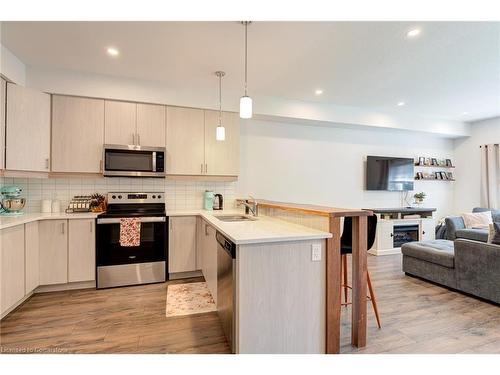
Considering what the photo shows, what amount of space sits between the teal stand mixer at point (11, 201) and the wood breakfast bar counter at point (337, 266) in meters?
3.22

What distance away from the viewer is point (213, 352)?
1968mm

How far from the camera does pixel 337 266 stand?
1892 millimetres

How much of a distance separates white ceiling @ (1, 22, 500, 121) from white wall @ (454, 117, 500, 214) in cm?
188

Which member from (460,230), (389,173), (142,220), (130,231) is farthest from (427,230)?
(130,231)

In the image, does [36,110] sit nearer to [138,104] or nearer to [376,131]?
[138,104]

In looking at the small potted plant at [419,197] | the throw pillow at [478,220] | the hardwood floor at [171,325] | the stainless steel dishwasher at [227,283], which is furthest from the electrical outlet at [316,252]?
the small potted plant at [419,197]

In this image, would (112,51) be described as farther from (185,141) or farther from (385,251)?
(385,251)

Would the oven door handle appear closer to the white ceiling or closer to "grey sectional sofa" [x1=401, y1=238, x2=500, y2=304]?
the white ceiling

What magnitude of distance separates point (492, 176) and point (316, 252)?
19.5 ft

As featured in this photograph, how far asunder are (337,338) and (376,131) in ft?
15.4

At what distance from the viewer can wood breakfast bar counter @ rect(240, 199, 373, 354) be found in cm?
188

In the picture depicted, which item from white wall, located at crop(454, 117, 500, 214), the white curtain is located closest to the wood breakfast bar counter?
the white curtain

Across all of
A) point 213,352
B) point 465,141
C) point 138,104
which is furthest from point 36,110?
point 465,141
